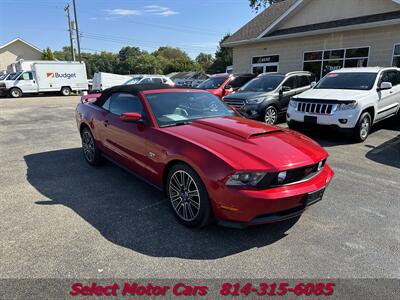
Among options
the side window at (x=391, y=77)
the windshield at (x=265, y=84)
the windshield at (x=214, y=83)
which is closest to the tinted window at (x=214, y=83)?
the windshield at (x=214, y=83)

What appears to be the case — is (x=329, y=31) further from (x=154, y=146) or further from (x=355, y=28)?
(x=154, y=146)

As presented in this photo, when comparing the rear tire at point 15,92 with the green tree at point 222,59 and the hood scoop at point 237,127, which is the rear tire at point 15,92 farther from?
the green tree at point 222,59

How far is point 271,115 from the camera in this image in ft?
30.5

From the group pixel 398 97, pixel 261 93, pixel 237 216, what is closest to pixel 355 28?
pixel 398 97

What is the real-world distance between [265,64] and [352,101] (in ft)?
36.5

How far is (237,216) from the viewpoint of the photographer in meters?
2.81

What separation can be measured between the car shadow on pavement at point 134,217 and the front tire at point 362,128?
4560 mm

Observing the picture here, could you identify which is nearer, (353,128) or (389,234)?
(389,234)

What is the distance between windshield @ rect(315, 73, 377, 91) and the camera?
7749mm

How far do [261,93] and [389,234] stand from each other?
6733mm

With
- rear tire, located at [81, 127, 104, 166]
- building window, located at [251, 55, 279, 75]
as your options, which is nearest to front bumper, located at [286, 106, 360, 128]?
rear tire, located at [81, 127, 104, 166]

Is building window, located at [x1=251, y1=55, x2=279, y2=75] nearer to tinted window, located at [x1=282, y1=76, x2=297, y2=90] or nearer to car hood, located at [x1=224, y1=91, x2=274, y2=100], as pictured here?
tinted window, located at [x1=282, y1=76, x2=297, y2=90]

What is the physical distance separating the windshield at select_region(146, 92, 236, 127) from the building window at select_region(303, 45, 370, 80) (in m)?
11.1

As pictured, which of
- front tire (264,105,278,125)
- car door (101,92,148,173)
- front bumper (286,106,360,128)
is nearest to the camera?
car door (101,92,148,173)
